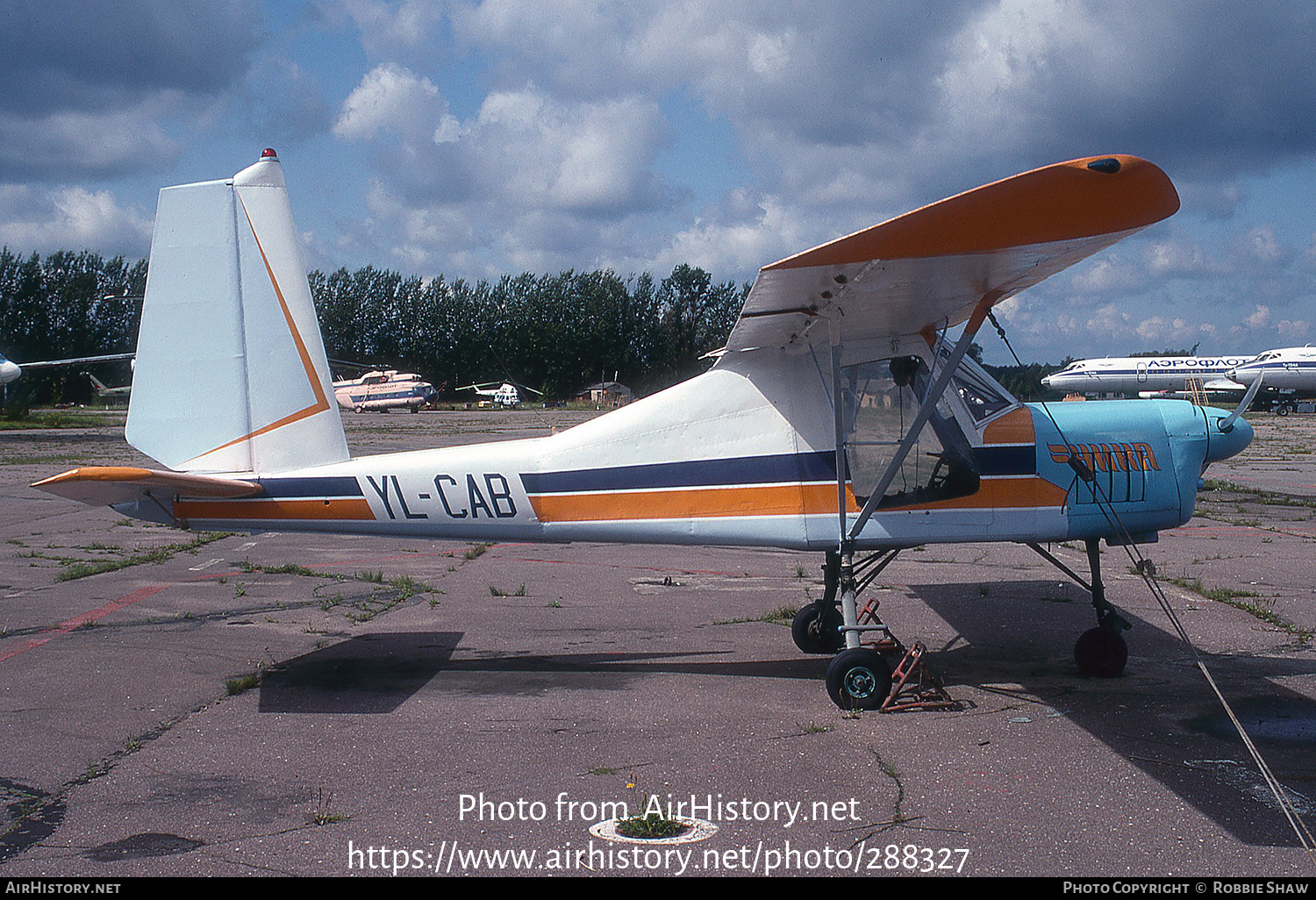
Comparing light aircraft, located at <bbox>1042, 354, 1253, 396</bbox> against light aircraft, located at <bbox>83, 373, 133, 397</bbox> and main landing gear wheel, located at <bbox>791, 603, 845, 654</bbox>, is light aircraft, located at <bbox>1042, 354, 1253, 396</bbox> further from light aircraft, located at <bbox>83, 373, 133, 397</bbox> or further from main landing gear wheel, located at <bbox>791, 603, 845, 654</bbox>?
light aircraft, located at <bbox>83, 373, 133, 397</bbox>

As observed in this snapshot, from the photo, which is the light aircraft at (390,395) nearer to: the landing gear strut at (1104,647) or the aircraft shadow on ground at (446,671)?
the aircraft shadow on ground at (446,671)

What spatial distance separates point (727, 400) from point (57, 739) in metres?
4.50

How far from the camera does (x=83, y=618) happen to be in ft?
26.5

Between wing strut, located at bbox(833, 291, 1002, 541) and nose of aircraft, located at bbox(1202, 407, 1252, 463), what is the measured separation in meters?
2.09

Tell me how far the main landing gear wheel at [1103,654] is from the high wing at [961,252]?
2.41m

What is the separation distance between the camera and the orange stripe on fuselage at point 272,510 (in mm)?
6258

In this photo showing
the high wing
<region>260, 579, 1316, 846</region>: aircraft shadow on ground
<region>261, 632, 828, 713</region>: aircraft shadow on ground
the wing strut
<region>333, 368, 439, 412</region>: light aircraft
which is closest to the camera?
the high wing

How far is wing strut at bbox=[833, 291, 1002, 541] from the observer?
5.56 metres

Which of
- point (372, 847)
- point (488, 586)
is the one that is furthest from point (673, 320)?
point (372, 847)

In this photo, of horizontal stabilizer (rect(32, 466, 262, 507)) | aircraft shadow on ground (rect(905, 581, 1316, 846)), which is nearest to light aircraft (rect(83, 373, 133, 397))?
horizontal stabilizer (rect(32, 466, 262, 507))
